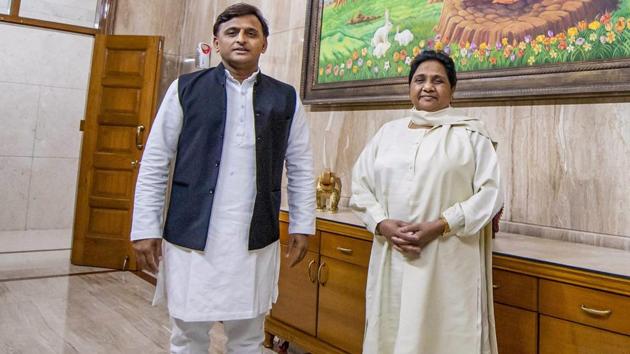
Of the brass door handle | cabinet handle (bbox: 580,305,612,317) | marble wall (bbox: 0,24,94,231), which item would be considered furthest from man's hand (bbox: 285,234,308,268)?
marble wall (bbox: 0,24,94,231)

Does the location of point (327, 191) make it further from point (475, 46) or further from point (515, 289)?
point (515, 289)

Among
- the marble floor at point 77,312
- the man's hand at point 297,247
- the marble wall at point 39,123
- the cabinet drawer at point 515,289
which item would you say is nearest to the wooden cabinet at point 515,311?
the cabinet drawer at point 515,289

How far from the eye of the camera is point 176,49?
14.8 ft

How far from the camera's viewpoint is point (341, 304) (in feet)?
6.55

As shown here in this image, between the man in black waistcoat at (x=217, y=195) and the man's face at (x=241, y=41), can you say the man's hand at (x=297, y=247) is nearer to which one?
the man in black waistcoat at (x=217, y=195)

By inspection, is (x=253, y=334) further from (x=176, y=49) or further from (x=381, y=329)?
(x=176, y=49)

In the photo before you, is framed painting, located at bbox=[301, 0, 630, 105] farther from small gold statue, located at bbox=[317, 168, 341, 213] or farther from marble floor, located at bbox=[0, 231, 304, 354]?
marble floor, located at bbox=[0, 231, 304, 354]

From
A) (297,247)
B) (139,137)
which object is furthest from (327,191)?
(139,137)

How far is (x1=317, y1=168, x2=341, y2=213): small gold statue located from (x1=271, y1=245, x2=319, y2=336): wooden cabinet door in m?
0.33

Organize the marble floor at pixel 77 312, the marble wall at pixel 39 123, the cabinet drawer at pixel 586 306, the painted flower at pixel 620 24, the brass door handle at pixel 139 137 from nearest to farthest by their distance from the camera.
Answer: the cabinet drawer at pixel 586 306 < the painted flower at pixel 620 24 < the marble floor at pixel 77 312 < the brass door handle at pixel 139 137 < the marble wall at pixel 39 123

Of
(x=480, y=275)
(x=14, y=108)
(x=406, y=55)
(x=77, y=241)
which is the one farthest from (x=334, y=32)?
(x=14, y=108)

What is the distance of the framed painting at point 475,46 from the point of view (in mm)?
1814

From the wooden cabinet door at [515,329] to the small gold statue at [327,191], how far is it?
1107 millimetres

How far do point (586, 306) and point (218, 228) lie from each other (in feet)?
3.65
